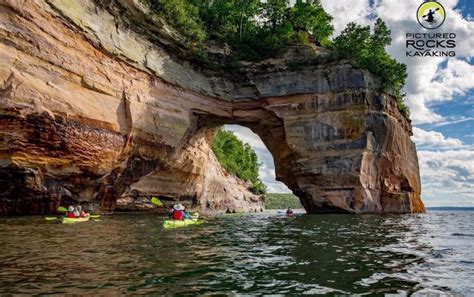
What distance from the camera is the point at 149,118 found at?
1040 inches

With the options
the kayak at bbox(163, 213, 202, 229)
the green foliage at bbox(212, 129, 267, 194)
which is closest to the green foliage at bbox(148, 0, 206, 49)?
the kayak at bbox(163, 213, 202, 229)

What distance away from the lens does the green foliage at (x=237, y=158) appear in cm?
6538

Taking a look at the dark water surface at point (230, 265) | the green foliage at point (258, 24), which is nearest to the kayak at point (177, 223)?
the dark water surface at point (230, 265)

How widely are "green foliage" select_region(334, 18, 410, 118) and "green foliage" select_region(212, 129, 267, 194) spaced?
31.9 metres

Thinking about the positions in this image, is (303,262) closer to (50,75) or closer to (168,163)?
(50,75)

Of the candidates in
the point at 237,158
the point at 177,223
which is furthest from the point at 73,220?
the point at 237,158

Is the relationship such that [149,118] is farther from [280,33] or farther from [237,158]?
[237,158]

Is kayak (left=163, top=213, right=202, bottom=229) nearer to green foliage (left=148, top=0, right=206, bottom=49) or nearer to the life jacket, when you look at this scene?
the life jacket

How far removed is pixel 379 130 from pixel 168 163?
59.4ft

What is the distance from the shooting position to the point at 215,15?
37344mm

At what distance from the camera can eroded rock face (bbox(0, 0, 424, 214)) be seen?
19688mm

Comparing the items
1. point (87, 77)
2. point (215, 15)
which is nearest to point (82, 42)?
point (87, 77)

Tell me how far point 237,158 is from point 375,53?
39626 mm

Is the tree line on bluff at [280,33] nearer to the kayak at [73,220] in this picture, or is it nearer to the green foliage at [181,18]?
the green foliage at [181,18]
